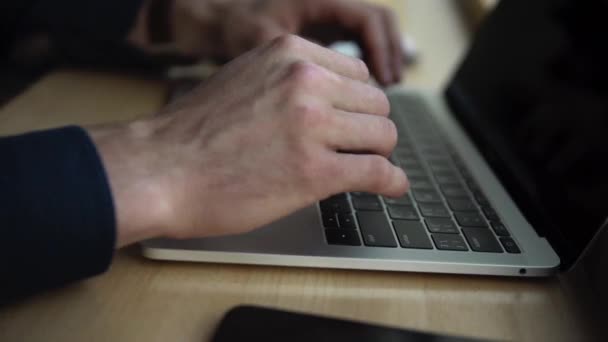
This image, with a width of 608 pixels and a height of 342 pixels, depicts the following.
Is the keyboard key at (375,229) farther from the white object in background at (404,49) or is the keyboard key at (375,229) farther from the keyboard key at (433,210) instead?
the white object in background at (404,49)

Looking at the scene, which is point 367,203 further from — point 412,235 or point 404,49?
point 404,49

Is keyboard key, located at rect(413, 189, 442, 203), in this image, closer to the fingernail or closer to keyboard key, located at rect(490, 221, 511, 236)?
keyboard key, located at rect(490, 221, 511, 236)

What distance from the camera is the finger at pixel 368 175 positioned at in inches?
14.8

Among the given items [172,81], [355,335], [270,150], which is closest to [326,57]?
[270,150]

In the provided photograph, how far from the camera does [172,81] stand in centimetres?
72

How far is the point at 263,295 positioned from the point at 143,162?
120 millimetres

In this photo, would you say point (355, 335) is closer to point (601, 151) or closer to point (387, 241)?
point (387, 241)

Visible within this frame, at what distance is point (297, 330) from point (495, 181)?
1.02ft

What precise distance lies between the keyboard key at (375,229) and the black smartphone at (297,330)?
3.3 inches

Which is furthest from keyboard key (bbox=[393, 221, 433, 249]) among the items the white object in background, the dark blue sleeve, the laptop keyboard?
the white object in background

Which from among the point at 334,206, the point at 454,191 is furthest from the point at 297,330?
the point at 454,191

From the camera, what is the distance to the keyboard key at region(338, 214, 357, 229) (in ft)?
1.31

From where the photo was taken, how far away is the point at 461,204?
18.1 inches

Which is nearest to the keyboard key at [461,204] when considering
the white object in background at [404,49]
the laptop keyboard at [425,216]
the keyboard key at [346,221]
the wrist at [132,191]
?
the laptop keyboard at [425,216]
